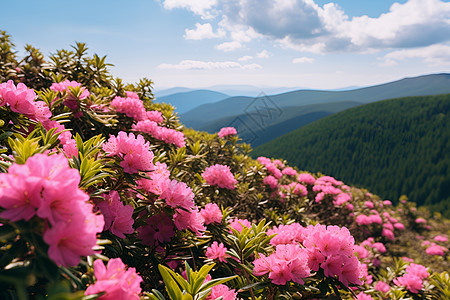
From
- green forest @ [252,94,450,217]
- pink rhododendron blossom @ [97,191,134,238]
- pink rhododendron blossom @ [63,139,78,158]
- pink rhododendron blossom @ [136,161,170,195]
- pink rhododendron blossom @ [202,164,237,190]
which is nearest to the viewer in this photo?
pink rhododendron blossom @ [97,191,134,238]

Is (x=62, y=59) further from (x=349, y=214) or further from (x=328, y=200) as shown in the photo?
(x=349, y=214)

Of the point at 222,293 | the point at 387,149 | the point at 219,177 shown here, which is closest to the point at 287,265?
the point at 222,293

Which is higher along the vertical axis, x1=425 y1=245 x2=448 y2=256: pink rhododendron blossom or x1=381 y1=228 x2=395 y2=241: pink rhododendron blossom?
x1=381 y1=228 x2=395 y2=241: pink rhododendron blossom

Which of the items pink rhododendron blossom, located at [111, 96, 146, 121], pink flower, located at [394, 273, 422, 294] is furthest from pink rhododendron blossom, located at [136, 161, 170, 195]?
pink flower, located at [394, 273, 422, 294]

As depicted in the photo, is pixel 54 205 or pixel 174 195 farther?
pixel 174 195

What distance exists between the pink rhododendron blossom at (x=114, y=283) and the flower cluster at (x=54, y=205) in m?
0.11

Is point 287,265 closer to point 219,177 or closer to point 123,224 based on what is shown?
point 123,224

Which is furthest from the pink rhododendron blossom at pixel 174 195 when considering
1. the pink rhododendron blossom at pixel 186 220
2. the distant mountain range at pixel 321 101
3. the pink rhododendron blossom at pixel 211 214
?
the distant mountain range at pixel 321 101

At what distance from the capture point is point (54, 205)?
663 millimetres

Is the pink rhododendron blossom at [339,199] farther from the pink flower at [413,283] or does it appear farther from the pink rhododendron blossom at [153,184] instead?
the pink rhododendron blossom at [153,184]

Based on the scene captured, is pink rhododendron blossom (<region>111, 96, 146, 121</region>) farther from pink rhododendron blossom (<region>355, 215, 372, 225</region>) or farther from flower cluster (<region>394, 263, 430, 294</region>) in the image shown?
pink rhododendron blossom (<region>355, 215, 372, 225</region>)

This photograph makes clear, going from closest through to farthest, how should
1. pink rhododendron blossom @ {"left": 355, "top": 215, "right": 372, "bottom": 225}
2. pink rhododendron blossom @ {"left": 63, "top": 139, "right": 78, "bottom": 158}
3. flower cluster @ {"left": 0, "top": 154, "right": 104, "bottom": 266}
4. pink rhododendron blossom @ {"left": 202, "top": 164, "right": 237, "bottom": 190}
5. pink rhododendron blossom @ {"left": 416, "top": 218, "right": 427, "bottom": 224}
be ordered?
flower cluster @ {"left": 0, "top": 154, "right": 104, "bottom": 266} < pink rhododendron blossom @ {"left": 63, "top": 139, "right": 78, "bottom": 158} < pink rhododendron blossom @ {"left": 202, "top": 164, "right": 237, "bottom": 190} < pink rhododendron blossom @ {"left": 355, "top": 215, "right": 372, "bottom": 225} < pink rhododendron blossom @ {"left": 416, "top": 218, "right": 427, "bottom": 224}

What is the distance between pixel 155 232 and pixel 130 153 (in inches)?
22.9

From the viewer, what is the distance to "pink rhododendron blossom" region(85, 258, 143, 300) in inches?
27.3
